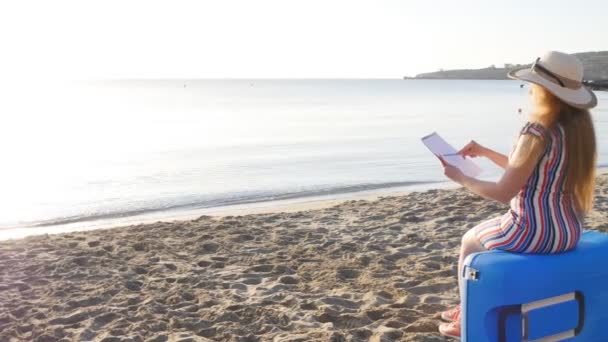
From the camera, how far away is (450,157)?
4.09 metres

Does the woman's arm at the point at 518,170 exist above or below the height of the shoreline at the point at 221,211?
above

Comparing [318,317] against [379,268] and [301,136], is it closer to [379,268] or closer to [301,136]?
[379,268]

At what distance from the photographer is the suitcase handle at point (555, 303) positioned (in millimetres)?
3709

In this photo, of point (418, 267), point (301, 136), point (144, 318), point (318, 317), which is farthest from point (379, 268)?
point (301, 136)

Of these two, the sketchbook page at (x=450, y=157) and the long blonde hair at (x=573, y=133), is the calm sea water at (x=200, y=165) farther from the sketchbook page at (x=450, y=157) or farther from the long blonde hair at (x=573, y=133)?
the sketchbook page at (x=450, y=157)

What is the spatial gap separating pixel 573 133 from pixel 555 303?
87 cm

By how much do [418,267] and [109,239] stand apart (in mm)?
3310

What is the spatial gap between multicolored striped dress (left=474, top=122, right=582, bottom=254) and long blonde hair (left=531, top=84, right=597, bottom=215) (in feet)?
0.11

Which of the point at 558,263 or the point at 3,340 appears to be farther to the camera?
the point at 3,340

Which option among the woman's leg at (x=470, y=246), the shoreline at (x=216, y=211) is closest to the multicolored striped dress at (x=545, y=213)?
A: the woman's leg at (x=470, y=246)

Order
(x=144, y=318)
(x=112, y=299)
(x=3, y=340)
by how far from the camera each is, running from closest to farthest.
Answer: (x=3, y=340) < (x=144, y=318) < (x=112, y=299)

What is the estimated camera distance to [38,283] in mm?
5848

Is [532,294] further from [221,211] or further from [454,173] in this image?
[221,211]

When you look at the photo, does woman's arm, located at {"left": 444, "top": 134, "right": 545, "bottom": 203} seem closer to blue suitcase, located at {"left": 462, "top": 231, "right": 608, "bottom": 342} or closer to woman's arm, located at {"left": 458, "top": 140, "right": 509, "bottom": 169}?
blue suitcase, located at {"left": 462, "top": 231, "right": 608, "bottom": 342}
